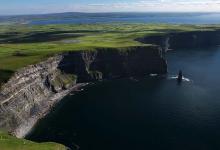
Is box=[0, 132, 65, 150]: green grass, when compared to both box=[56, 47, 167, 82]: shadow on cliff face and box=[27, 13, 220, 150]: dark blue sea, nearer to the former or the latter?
box=[27, 13, 220, 150]: dark blue sea

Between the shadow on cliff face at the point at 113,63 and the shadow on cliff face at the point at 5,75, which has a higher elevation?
the shadow on cliff face at the point at 5,75

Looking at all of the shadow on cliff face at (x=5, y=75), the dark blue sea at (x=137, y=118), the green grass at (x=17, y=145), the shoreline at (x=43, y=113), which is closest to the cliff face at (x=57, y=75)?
the shoreline at (x=43, y=113)

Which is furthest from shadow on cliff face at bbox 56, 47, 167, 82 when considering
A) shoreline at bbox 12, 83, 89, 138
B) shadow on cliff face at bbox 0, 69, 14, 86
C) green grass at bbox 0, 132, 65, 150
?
green grass at bbox 0, 132, 65, 150

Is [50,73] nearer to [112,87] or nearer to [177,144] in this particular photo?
[112,87]

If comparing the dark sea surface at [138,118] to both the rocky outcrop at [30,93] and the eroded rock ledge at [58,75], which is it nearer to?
the rocky outcrop at [30,93]

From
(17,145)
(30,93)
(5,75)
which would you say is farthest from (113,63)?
(17,145)

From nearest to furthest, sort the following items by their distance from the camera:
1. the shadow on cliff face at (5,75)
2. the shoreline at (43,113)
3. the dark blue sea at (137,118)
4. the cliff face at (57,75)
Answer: the dark blue sea at (137,118) < the shoreline at (43,113) < the cliff face at (57,75) < the shadow on cliff face at (5,75)
